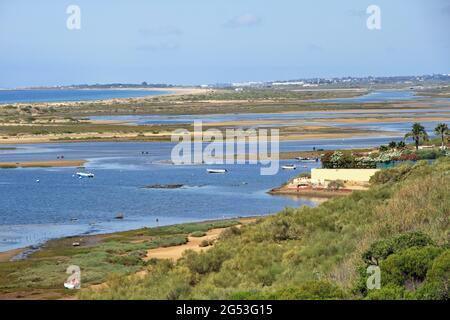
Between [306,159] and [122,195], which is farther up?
[306,159]

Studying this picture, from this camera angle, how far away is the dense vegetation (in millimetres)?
14477

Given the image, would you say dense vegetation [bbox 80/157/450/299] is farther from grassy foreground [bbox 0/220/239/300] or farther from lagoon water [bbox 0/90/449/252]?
lagoon water [bbox 0/90/449/252]

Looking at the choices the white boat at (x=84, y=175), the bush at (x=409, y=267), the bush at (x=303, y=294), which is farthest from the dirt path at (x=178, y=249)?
the white boat at (x=84, y=175)

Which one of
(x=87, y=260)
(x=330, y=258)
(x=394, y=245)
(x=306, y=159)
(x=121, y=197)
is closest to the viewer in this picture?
(x=394, y=245)

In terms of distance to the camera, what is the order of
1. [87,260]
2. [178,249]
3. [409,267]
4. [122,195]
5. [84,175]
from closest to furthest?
[409,267], [87,260], [178,249], [122,195], [84,175]

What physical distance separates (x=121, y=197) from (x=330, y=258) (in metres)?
27.6

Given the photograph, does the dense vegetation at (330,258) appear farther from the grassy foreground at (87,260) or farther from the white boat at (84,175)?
the white boat at (84,175)

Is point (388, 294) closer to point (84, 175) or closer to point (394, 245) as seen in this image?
point (394, 245)

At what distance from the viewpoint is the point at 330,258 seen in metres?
18.9

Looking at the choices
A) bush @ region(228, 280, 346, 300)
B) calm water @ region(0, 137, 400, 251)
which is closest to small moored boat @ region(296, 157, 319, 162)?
calm water @ region(0, 137, 400, 251)

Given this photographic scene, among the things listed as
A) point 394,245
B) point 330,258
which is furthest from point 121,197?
point 394,245

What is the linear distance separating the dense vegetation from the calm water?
1179 centimetres

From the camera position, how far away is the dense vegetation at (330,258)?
47.5 ft

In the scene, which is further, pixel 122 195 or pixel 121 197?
pixel 122 195
